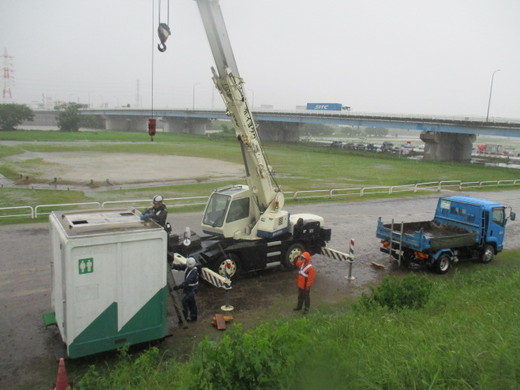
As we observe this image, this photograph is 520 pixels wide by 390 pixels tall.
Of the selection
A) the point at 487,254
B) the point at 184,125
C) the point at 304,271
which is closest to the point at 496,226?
the point at 487,254

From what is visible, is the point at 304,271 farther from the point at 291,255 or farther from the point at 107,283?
the point at 107,283

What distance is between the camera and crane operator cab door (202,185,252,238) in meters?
12.2

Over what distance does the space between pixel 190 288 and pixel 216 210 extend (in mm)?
3653

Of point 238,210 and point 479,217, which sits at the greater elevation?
point 238,210

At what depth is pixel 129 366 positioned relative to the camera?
7.02m

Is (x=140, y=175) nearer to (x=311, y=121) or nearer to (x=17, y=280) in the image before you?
(x=17, y=280)

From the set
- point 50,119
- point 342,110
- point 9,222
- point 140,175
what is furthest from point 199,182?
point 50,119

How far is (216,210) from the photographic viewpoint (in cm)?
1254

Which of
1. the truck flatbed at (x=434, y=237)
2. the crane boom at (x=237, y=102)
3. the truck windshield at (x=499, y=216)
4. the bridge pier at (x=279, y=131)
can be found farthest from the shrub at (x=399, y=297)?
the bridge pier at (x=279, y=131)

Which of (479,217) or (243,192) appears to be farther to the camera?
(479,217)

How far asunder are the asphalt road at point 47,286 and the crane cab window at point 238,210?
1.79 m

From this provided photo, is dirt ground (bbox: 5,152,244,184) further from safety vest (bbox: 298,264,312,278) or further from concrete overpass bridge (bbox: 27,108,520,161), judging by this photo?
safety vest (bbox: 298,264,312,278)

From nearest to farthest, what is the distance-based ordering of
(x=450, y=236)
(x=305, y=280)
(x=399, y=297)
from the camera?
(x=399, y=297) → (x=305, y=280) → (x=450, y=236)

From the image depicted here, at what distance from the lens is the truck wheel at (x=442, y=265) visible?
13.4 m
